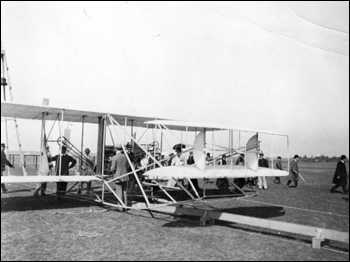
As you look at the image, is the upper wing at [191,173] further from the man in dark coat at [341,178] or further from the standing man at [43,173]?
the man in dark coat at [341,178]

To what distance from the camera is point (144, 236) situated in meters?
6.18

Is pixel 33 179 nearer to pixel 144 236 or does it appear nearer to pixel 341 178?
pixel 144 236

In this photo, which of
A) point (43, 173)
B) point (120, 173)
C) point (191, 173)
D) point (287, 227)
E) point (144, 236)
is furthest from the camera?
point (43, 173)

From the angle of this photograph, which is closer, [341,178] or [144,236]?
[144,236]

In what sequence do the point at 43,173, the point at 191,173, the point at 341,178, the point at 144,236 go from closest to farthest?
the point at 144,236 < the point at 191,173 < the point at 43,173 < the point at 341,178

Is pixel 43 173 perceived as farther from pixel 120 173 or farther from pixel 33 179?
pixel 120 173

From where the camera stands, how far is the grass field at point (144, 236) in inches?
197

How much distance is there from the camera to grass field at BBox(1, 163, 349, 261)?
5.02 meters

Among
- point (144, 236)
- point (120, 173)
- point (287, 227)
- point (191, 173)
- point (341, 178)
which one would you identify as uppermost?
point (191, 173)

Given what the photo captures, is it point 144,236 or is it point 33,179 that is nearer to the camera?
point 144,236

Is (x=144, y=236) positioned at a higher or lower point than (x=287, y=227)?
lower

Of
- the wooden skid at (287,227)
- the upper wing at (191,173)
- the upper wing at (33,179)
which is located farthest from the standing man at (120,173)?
the wooden skid at (287,227)

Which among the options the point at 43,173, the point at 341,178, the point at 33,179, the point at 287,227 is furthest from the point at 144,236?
the point at 341,178

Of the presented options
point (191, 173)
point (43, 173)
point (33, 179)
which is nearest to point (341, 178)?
point (191, 173)
